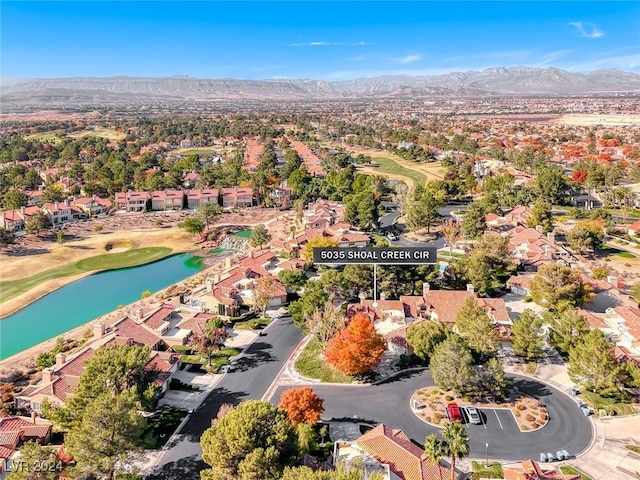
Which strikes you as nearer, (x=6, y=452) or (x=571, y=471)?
(x=571, y=471)

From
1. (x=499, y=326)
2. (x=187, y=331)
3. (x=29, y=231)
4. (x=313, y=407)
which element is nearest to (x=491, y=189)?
(x=499, y=326)

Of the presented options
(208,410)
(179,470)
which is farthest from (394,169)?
(179,470)

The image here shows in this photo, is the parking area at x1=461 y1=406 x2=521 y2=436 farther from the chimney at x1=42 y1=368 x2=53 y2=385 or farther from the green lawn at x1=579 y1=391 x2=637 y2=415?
the chimney at x1=42 y1=368 x2=53 y2=385

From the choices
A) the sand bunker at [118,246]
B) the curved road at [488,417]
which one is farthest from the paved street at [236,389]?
the sand bunker at [118,246]

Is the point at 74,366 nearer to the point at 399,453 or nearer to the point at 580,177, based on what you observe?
the point at 399,453

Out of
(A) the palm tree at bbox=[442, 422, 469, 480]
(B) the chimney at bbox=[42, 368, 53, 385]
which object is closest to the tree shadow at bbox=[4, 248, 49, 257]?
(B) the chimney at bbox=[42, 368, 53, 385]
